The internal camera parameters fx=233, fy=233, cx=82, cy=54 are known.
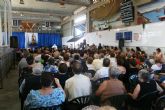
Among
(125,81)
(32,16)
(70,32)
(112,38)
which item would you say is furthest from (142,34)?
(32,16)

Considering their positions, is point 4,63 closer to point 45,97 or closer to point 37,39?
point 45,97

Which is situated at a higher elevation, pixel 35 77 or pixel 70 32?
pixel 70 32

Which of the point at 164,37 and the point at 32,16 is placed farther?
the point at 32,16

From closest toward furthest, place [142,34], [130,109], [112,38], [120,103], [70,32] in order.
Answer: [120,103] < [130,109] < [142,34] < [112,38] < [70,32]

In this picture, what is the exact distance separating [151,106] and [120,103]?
80cm

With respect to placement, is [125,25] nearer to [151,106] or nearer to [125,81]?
[125,81]

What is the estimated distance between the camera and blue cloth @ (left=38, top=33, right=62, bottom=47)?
26888 mm

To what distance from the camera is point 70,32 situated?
79.8ft

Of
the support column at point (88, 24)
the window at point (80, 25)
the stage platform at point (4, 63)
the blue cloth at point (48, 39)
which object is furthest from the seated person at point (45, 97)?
the blue cloth at point (48, 39)

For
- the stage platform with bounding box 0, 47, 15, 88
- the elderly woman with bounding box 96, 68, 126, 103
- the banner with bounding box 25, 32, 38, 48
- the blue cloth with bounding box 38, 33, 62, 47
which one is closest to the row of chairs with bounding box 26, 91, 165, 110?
the elderly woman with bounding box 96, 68, 126, 103

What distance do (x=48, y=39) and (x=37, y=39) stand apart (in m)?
1.38

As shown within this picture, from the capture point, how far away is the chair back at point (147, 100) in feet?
12.2

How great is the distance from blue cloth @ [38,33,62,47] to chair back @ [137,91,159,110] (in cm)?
2374

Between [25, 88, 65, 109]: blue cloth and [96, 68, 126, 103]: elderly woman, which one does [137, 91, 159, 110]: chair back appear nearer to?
[96, 68, 126, 103]: elderly woman
